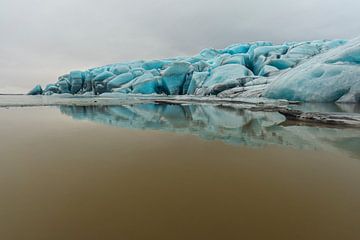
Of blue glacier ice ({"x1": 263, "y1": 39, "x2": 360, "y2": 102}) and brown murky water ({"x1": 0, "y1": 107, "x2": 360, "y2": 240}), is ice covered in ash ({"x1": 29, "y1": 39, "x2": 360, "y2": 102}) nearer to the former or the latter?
blue glacier ice ({"x1": 263, "y1": 39, "x2": 360, "y2": 102})

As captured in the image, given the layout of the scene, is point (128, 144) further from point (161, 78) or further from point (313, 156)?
point (161, 78)

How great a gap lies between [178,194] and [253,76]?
34256 millimetres

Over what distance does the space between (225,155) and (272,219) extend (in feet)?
8.82

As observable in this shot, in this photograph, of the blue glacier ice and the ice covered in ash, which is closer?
the blue glacier ice

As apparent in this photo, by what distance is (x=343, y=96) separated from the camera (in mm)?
20484

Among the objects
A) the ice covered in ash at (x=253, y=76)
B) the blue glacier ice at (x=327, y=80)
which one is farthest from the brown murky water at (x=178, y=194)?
the ice covered in ash at (x=253, y=76)

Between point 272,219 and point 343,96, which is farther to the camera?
point 343,96

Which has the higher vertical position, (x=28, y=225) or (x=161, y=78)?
(x=161, y=78)

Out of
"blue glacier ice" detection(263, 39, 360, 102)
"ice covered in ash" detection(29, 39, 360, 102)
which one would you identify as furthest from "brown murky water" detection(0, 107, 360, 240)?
"ice covered in ash" detection(29, 39, 360, 102)

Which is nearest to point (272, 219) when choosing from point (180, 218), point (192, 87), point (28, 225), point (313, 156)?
point (180, 218)

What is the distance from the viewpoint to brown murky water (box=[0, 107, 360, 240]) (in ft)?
7.57

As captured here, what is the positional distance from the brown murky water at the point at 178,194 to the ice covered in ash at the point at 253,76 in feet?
63.6

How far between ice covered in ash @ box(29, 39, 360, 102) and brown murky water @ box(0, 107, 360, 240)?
19392mm

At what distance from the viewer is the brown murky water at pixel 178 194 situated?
2309 millimetres
